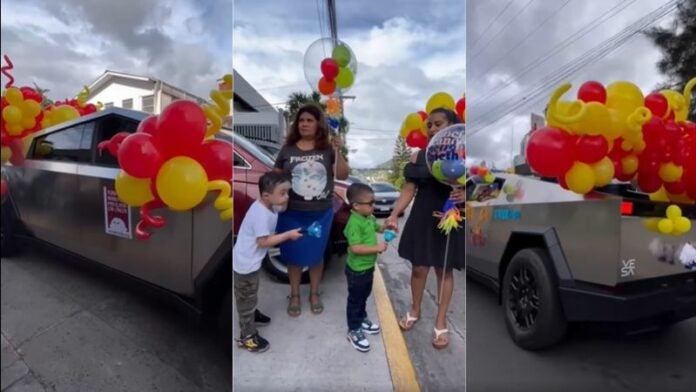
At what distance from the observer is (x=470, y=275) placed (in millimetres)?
1351

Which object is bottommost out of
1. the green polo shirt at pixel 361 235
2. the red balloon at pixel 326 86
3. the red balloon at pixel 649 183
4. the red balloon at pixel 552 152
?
the green polo shirt at pixel 361 235

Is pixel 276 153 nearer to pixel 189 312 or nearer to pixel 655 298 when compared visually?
pixel 189 312

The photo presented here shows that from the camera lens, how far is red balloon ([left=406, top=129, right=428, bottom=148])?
4.19 ft

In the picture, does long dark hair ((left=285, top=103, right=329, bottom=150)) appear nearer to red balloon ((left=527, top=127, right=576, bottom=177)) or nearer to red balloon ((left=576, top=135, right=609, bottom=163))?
red balloon ((left=527, top=127, right=576, bottom=177))

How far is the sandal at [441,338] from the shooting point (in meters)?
1.34

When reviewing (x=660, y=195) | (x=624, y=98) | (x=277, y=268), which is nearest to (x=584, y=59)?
(x=624, y=98)

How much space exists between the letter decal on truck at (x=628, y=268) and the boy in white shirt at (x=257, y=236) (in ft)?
3.81

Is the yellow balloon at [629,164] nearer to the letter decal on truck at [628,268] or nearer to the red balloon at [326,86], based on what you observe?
the letter decal on truck at [628,268]

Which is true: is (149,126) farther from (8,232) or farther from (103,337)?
(103,337)

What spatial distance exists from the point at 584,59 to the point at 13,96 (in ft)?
6.64

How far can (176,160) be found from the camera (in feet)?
3.74

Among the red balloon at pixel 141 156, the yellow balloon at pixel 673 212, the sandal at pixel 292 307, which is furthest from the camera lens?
the yellow balloon at pixel 673 212

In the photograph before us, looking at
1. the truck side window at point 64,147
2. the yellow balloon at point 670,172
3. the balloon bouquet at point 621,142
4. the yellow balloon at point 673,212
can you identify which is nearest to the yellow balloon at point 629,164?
the balloon bouquet at point 621,142

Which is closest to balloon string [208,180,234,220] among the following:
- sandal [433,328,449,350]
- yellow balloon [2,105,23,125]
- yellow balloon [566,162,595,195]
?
yellow balloon [2,105,23,125]
